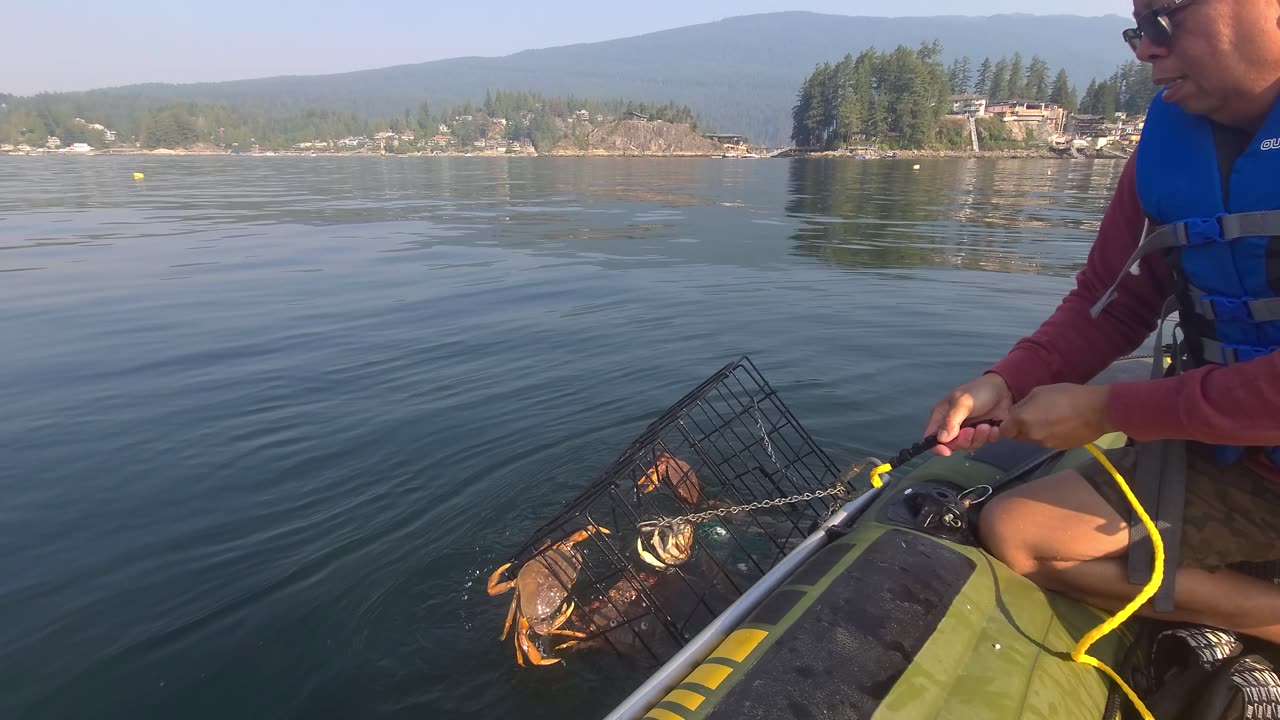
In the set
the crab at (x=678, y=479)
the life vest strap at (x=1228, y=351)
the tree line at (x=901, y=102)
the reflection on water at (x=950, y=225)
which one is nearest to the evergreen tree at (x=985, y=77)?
the tree line at (x=901, y=102)

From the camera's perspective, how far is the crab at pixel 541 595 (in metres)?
3.49

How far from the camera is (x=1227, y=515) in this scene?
7.64 feet

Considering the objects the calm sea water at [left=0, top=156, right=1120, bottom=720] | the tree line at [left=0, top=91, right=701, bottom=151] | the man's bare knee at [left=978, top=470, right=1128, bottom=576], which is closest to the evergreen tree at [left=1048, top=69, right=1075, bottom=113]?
the tree line at [left=0, top=91, right=701, bottom=151]

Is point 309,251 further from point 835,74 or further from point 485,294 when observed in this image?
point 835,74

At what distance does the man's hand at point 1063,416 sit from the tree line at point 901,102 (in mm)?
119239

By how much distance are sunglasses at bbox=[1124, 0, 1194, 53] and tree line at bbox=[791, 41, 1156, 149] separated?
390ft

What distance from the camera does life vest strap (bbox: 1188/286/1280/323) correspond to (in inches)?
85.9

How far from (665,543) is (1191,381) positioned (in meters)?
2.61

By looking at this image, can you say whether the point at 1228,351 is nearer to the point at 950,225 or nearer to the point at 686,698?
the point at 686,698

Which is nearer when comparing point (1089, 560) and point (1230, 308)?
point (1230, 308)

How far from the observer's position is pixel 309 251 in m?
16.9

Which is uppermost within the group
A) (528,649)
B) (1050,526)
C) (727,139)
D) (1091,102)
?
(1091,102)

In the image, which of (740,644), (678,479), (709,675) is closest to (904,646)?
(740,644)

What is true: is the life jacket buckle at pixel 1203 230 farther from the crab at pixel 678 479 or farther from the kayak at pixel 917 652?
the crab at pixel 678 479
